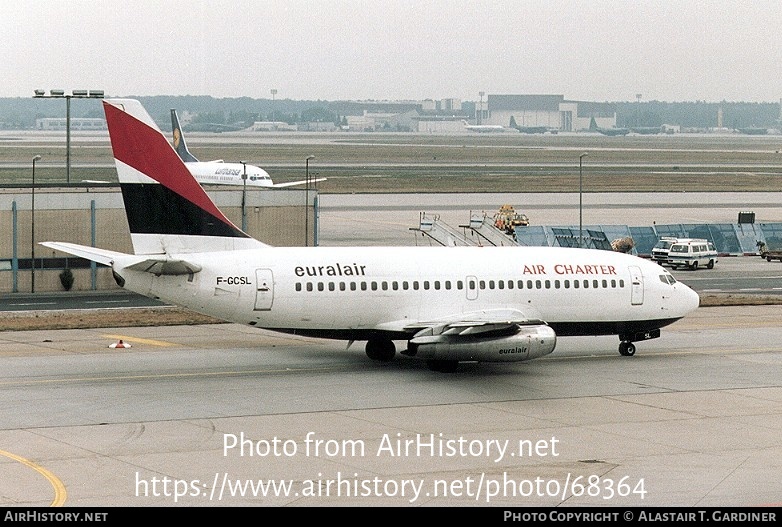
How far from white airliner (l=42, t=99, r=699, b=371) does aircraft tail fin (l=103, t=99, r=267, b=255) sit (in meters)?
0.03

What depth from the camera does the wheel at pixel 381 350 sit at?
44.2 metres

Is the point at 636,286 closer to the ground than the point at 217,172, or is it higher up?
closer to the ground

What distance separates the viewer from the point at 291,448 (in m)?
30.4

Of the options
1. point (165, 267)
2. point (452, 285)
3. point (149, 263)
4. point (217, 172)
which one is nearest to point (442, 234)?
point (452, 285)

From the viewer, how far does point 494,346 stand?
4050 cm

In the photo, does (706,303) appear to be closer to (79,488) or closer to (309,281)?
(309,281)

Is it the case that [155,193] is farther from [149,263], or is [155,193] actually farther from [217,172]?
[217,172]

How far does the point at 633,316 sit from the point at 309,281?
12661 mm

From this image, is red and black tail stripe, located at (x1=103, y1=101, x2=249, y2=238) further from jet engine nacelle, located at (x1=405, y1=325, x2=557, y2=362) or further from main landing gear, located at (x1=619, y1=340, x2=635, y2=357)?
main landing gear, located at (x1=619, y1=340, x2=635, y2=357)

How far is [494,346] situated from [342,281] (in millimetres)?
5656

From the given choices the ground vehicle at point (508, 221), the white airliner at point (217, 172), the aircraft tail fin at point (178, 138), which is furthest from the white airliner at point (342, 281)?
the aircraft tail fin at point (178, 138)

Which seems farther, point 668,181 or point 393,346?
point 668,181

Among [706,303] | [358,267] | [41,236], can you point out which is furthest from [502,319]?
[41,236]

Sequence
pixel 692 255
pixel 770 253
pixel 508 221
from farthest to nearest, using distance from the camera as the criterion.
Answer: pixel 508 221, pixel 770 253, pixel 692 255
